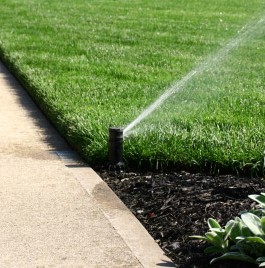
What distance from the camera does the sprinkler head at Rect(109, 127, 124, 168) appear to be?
196 inches

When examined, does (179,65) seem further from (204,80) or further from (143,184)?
(143,184)

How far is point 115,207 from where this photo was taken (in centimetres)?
443

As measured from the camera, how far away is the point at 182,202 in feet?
14.5

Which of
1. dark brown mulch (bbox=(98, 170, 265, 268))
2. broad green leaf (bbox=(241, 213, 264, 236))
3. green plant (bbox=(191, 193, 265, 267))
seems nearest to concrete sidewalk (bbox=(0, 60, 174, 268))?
dark brown mulch (bbox=(98, 170, 265, 268))

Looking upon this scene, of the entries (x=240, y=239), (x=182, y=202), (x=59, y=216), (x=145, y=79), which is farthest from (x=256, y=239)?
(x=145, y=79)

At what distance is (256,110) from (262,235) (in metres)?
3.14

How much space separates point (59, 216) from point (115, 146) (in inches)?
35.4

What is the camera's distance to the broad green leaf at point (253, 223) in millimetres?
3456

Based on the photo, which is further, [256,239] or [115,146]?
[115,146]

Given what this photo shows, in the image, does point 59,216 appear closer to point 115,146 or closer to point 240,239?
point 115,146

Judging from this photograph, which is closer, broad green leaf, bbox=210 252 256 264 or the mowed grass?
broad green leaf, bbox=210 252 256 264

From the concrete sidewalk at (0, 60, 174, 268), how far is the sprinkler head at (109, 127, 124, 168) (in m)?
0.14

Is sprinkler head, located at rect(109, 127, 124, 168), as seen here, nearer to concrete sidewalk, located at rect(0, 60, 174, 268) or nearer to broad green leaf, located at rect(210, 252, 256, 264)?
concrete sidewalk, located at rect(0, 60, 174, 268)

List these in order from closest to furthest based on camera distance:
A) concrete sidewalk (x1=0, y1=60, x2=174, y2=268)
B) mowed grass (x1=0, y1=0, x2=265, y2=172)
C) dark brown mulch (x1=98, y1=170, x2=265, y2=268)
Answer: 1. concrete sidewalk (x1=0, y1=60, x2=174, y2=268)
2. dark brown mulch (x1=98, y1=170, x2=265, y2=268)
3. mowed grass (x1=0, y1=0, x2=265, y2=172)
